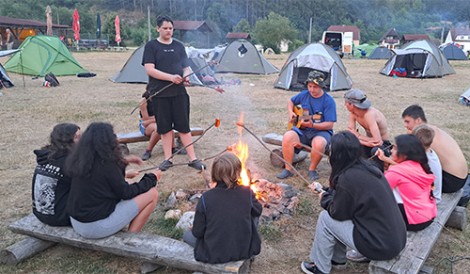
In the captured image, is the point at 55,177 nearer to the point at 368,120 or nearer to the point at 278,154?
the point at 278,154

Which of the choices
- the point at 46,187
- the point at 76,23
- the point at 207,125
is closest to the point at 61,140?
the point at 46,187

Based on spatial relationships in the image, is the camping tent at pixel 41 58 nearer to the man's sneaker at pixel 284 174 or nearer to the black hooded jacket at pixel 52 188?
the man's sneaker at pixel 284 174

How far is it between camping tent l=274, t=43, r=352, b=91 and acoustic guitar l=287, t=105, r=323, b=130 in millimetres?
7299

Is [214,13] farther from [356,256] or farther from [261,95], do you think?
[356,256]

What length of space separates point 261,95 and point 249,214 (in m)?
8.83

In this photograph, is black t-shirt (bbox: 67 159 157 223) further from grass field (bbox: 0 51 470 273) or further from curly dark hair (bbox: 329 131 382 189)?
curly dark hair (bbox: 329 131 382 189)

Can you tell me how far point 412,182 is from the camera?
2900 millimetres

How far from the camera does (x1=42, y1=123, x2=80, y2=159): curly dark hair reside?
2955 mm

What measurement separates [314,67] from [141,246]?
10.2 metres

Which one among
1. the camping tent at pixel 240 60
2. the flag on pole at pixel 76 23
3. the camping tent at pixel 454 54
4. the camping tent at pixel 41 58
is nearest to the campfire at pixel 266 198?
the camping tent at pixel 240 60

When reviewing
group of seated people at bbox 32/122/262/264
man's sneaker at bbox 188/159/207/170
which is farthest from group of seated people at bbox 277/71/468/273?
man's sneaker at bbox 188/159/207/170

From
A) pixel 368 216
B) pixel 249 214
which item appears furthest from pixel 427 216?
pixel 249 214

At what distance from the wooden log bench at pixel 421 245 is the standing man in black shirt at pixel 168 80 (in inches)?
107

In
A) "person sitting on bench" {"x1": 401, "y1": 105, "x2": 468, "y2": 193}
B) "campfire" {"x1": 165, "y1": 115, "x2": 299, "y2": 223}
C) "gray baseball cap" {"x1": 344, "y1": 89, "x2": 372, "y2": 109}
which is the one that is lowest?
"campfire" {"x1": 165, "y1": 115, "x2": 299, "y2": 223}
